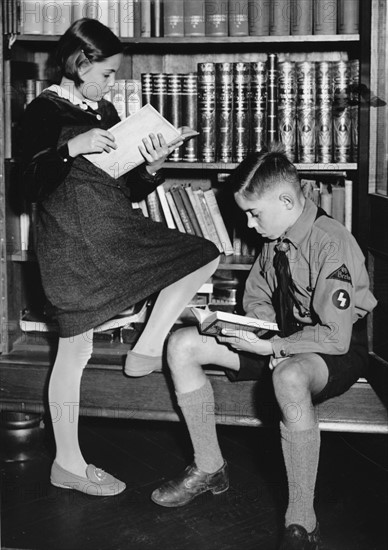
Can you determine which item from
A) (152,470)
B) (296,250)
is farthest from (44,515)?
(296,250)

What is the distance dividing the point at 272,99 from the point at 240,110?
0.37 ft

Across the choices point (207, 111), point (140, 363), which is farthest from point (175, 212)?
point (140, 363)

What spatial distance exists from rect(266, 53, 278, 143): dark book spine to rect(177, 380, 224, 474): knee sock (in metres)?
0.87

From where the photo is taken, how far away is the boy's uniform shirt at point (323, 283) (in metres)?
2.21

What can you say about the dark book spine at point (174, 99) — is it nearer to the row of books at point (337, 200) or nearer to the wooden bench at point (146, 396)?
the row of books at point (337, 200)

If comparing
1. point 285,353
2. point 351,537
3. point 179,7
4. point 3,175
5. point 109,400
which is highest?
point 179,7

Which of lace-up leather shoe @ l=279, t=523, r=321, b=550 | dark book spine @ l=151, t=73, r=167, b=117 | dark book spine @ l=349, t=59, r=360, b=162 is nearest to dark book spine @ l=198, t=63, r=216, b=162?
dark book spine @ l=151, t=73, r=167, b=117

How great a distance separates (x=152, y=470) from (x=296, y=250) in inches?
35.1

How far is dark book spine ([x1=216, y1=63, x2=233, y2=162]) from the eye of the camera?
274 cm

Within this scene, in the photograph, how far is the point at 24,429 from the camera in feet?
9.41

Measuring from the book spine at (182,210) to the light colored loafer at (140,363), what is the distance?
1.63 ft

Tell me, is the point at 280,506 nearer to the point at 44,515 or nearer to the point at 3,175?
the point at 44,515

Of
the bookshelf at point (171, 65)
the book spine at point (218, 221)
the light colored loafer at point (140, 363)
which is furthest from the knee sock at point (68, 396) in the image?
the book spine at point (218, 221)

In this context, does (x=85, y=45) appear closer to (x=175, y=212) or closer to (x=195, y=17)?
(x=195, y=17)
